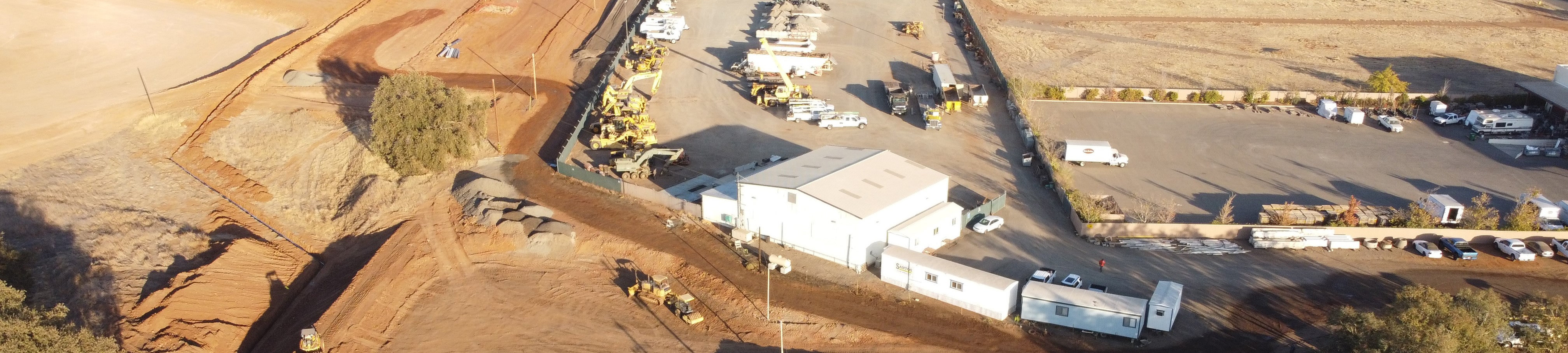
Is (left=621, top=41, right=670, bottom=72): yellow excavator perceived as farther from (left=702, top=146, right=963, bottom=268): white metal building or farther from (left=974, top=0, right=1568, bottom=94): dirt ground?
(left=702, top=146, right=963, bottom=268): white metal building

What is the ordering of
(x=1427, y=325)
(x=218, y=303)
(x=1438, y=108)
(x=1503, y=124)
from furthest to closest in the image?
(x=1438, y=108) → (x=1503, y=124) → (x=218, y=303) → (x=1427, y=325)

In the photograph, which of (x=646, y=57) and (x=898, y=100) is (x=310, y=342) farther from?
(x=646, y=57)

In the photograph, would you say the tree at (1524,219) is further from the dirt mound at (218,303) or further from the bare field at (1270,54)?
the dirt mound at (218,303)

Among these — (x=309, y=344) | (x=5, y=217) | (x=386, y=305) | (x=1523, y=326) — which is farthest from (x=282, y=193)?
(x=1523, y=326)

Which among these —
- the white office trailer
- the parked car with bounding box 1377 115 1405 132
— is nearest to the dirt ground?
the parked car with bounding box 1377 115 1405 132

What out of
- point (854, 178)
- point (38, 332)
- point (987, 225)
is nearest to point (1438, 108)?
point (987, 225)
